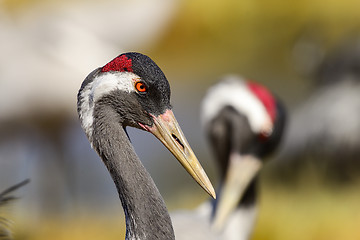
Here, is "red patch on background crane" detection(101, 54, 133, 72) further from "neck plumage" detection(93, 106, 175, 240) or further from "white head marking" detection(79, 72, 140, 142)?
"neck plumage" detection(93, 106, 175, 240)

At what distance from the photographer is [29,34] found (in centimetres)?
510

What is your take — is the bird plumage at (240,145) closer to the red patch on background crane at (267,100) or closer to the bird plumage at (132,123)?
the red patch on background crane at (267,100)

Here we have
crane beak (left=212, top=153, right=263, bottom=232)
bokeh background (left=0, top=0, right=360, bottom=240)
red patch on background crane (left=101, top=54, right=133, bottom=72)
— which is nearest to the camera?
red patch on background crane (left=101, top=54, right=133, bottom=72)

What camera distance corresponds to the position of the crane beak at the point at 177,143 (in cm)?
217

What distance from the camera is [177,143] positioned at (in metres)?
2.21

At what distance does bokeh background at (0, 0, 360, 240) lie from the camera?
196 inches

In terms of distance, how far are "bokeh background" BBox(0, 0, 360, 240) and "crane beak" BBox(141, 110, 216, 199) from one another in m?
1.81

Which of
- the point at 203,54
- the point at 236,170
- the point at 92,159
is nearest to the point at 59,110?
the point at 92,159

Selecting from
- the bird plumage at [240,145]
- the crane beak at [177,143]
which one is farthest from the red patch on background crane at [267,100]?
the crane beak at [177,143]

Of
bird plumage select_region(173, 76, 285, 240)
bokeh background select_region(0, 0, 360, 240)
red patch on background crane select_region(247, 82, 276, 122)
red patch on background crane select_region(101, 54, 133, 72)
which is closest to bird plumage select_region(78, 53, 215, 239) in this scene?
red patch on background crane select_region(101, 54, 133, 72)

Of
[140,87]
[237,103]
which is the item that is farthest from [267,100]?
[140,87]

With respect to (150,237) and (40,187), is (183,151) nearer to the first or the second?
(150,237)

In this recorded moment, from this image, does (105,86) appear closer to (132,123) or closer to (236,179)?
(132,123)

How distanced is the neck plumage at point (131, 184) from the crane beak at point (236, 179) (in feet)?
Answer: 4.57
